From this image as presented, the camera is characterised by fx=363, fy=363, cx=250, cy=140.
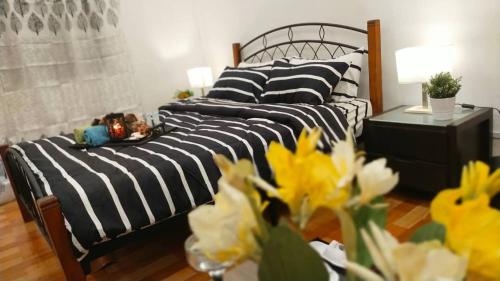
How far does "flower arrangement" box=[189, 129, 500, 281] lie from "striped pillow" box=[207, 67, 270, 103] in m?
2.43

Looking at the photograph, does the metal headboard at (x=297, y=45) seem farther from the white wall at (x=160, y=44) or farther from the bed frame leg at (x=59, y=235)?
the bed frame leg at (x=59, y=235)

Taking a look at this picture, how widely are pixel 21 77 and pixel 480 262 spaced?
3497 mm

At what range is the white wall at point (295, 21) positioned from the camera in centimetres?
216

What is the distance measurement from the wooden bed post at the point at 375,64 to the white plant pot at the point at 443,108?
598 mm

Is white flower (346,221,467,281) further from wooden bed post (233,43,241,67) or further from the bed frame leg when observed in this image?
wooden bed post (233,43,241,67)

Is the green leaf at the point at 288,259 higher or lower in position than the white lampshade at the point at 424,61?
lower

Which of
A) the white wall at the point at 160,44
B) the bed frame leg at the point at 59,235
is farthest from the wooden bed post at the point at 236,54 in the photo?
the bed frame leg at the point at 59,235

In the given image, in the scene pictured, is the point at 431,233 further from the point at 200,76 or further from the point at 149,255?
the point at 200,76

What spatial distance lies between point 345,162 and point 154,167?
1322mm

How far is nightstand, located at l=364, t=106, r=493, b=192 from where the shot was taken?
6.48 feet

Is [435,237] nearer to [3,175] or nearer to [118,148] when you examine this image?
[118,148]

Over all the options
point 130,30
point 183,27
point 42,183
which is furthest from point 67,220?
point 183,27

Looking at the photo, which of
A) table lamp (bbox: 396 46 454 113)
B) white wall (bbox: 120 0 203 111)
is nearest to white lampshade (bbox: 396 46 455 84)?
table lamp (bbox: 396 46 454 113)

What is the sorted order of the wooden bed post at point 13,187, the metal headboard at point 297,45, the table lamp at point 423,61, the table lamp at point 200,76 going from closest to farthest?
the table lamp at point 423,61
the wooden bed post at point 13,187
the metal headboard at point 297,45
the table lamp at point 200,76
